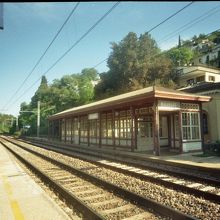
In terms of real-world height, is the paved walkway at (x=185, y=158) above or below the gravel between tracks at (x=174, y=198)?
above

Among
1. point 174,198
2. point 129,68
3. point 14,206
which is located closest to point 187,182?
point 174,198

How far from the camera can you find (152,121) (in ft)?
70.7

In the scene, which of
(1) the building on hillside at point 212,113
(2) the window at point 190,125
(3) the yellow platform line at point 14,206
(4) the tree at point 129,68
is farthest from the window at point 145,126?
(4) the tree at point 129,68

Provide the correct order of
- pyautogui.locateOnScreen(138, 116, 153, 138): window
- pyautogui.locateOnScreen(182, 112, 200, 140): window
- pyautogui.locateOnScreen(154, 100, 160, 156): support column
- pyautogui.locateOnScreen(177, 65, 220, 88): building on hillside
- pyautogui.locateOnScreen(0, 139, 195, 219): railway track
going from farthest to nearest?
pyautogui.locateOnScreen(177, 65, 220, 88): building on hillside, pyautogui.locateOnScreen(138, 116, 153, 138): window, pyautogui.locateOnScreen(182, 112, 200, 140): window, pyautogui.locateOnScreen(154, 100, 160, 156): support column, pyautogui.locateOnScreen(0, 139, 195, 219): railway track

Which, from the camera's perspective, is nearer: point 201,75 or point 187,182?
point 187,182

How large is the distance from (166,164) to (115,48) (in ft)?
167

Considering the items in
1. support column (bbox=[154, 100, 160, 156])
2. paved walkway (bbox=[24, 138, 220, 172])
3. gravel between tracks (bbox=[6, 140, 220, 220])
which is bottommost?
gravel between tracks (bbox=[6, 140, 220, 220])

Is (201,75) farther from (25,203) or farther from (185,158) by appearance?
(25,203)

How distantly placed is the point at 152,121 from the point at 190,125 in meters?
3.49

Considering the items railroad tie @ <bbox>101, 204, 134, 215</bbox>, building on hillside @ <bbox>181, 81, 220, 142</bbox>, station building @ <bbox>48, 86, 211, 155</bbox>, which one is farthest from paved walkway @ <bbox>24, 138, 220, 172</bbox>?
railroad tie @ <bbox>101, 204, 134, 215</bbox>

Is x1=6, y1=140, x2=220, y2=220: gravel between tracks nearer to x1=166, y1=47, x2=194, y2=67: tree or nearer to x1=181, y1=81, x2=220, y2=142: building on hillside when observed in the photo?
x1=181, y1=81, x2=220, y2=142: building on hillside

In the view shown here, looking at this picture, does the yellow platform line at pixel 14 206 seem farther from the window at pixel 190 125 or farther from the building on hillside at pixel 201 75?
the building on hillside at pixel 201 75

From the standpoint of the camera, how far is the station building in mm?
17502

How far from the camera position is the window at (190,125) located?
1846 cm
